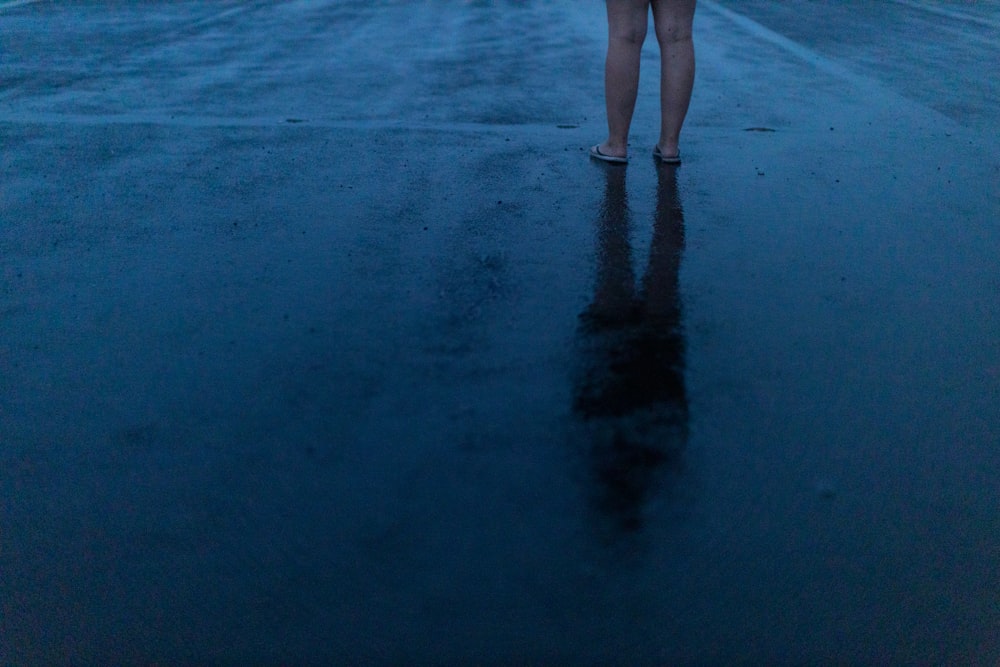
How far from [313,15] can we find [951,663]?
7.74 metres

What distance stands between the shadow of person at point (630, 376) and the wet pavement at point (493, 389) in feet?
0.03

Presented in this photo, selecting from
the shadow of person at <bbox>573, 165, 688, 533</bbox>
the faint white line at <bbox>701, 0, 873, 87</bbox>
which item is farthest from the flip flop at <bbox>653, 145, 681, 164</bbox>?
the faint white line at <bbox>701, 0, 873, 87</bbox>

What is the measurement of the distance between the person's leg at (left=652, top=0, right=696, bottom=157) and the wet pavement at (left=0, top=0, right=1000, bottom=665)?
17 centimetres

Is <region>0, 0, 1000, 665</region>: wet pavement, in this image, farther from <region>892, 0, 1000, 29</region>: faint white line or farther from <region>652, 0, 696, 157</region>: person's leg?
<region>892, 0, 1000, 29</region>: faint white line

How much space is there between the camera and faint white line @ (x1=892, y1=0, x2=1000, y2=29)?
7.94 metres

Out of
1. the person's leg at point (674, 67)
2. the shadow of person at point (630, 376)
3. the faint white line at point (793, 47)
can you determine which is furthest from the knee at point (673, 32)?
the faint white line at point (793, 47)

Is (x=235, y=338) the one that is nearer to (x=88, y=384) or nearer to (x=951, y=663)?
(x=88, y=384)

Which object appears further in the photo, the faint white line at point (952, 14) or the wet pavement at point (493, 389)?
the faint white line at point (952, 14)

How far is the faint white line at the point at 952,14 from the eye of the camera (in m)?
7.94

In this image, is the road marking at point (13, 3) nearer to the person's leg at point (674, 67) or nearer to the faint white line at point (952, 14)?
the person's leg at point (674, 67)

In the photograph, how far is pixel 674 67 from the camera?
159 inches

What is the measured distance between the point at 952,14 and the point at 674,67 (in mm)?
5882

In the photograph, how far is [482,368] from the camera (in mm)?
2354

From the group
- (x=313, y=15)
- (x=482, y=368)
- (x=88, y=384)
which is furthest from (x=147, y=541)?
(x=313, y=15)
